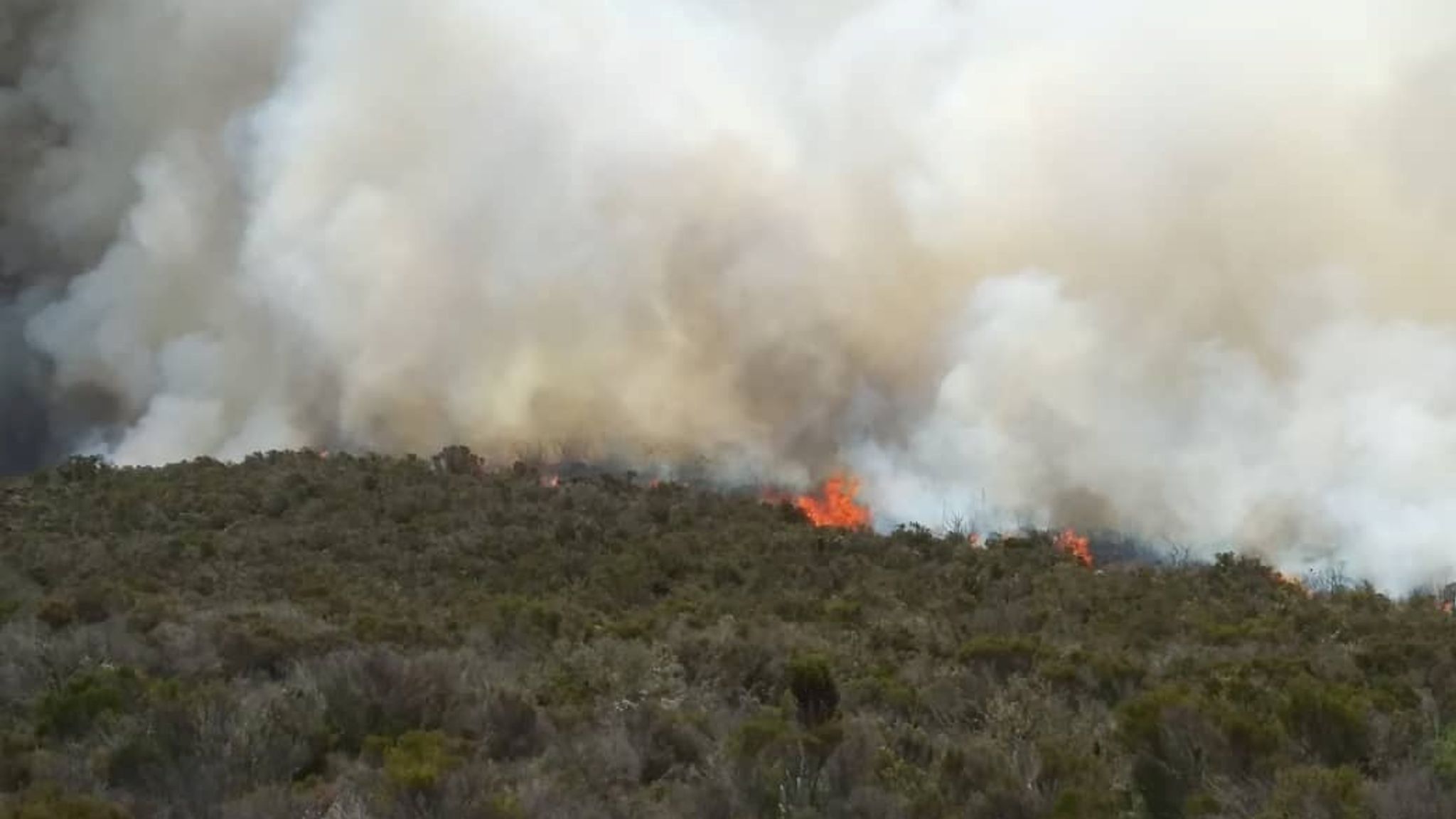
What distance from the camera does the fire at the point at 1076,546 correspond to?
77.9 ft

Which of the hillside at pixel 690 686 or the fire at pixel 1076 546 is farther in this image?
the fire at pixel 1076 546

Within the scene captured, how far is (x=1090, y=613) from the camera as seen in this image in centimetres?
1670

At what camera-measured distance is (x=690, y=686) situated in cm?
1016

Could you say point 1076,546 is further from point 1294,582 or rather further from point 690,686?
point 690,686

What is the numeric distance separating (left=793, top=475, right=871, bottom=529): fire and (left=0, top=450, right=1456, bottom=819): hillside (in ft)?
18.7

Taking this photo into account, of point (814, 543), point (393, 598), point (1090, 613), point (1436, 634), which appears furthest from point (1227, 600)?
point (393, 598)

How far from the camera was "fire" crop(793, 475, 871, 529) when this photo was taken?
27.9 meters

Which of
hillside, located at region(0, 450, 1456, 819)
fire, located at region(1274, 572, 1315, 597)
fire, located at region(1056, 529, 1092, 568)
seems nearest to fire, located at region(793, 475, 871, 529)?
fire, located at region(1056, 529, 1092, 568)

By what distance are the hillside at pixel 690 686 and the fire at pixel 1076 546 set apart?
4.91ft

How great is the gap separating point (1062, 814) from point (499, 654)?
7614 mm

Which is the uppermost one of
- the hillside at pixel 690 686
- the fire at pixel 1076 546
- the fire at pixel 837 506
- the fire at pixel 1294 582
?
the fire at pixel 837 506

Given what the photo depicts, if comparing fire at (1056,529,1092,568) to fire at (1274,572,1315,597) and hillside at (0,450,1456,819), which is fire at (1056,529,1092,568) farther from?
fire at (1274,572,1315,597)

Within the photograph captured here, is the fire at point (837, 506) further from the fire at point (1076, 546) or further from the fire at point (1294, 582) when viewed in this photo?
the fire at point (1294, 582)

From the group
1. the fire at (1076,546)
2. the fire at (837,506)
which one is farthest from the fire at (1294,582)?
the fire at (837,506)
